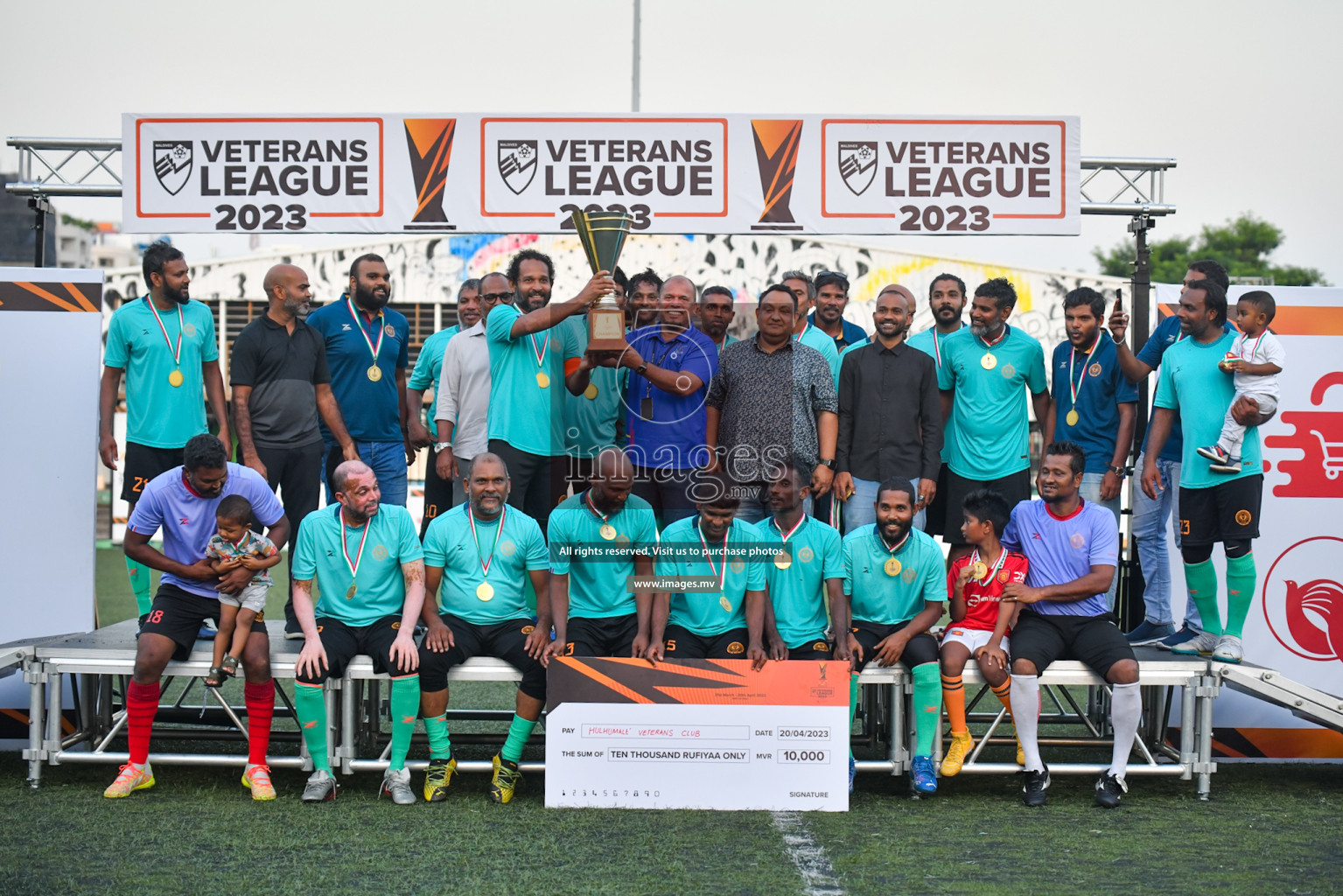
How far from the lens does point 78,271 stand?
6.72m

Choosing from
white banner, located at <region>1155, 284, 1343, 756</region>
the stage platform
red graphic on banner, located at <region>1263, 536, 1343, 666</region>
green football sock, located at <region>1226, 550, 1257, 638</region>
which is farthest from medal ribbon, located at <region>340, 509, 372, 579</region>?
red graphic on banner, located at <region>1263, 536, 1343, 666</region>

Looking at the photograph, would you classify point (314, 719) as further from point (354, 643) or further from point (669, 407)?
point (669, 407)

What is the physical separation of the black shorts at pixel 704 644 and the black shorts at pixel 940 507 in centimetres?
162

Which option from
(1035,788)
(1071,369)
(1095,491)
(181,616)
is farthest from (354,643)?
(1071,369)

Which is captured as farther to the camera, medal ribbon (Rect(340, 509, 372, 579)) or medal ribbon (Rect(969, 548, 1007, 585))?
medal ribbon (Rect(969, 548, 1007, 585))

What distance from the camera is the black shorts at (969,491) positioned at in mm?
6695

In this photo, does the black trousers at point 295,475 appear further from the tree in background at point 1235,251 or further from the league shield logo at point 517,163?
the tree in background at point 1235,251

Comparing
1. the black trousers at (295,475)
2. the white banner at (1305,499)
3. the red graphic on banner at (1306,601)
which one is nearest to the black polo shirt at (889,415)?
the white banner at (1305,499)

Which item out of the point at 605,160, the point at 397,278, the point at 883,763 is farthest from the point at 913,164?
the point at 397,278

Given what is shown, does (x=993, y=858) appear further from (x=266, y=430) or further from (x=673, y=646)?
(x=266, y=430)

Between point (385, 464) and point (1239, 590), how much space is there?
4.53 meters

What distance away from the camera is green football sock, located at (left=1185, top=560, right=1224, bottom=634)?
6.34 metres

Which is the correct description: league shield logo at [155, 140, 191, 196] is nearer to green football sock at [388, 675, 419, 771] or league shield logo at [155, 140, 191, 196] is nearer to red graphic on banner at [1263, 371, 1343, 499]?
green football sock at [388, 675, 419, 771]

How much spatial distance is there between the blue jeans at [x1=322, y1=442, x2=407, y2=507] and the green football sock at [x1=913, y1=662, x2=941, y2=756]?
2.93 metres
